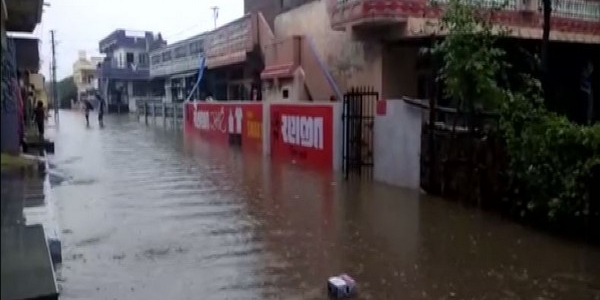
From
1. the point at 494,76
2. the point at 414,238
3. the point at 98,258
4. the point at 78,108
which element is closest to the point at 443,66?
the point at 494,76

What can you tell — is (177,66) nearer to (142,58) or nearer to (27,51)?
(142,58)

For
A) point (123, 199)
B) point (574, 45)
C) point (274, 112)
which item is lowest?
point (123, 199)

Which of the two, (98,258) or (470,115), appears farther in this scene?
(470,115)

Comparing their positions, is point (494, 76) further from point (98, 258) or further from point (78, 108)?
point (78, 108)

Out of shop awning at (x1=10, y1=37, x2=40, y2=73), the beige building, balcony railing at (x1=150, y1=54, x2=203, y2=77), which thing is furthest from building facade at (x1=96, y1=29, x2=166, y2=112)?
shop awning at (x1=10, y1=37, x2=40, y2=73)

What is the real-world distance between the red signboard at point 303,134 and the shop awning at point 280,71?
1948mm

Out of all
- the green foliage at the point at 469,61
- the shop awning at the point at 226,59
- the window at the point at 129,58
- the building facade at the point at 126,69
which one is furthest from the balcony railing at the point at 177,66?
the green foliage at the point at 469,61

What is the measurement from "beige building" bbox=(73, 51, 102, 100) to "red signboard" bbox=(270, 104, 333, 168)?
2547 inches

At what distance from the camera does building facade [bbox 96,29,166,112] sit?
6084 centimetres

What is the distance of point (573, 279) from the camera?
5.91 meters

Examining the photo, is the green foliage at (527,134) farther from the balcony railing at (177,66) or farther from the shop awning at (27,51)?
the balcony railing at (177,66)

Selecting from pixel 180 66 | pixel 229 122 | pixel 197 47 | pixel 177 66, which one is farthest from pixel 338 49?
pixel 177 66

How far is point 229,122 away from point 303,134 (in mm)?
7771

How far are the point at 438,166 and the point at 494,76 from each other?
177cm
